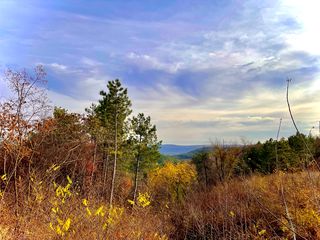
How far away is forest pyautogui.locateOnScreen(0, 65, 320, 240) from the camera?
6359 millimetres

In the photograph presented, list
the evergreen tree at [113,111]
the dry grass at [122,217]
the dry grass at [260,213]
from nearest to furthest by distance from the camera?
the dry grass at [122,217]
the dry grass at [260,213]
the evergreen tree at [113,111]

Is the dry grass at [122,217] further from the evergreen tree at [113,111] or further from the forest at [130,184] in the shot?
the evergreen tree at [113,111]

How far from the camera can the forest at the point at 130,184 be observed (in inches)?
250

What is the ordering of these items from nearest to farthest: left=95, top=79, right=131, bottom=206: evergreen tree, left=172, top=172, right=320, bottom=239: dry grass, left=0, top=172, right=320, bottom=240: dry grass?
left=0, top=172, right=320, bottom=240: dry grass, left=172, top=172, right=320, bottom=239: dry grass, left=95, top=79, right=131, bottom=206: evergreen tree

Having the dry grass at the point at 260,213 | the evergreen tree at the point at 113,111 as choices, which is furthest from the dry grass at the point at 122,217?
the evergreen tree at the point at 113,111

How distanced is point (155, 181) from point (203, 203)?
21.3m

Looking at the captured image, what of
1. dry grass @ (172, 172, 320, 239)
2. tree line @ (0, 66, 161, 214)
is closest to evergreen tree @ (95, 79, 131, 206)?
tree line @ (0, 66, 161, 214)

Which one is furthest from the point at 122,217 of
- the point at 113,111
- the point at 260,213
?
the point at 113,111

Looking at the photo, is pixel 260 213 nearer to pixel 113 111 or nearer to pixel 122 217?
pixel 122 217

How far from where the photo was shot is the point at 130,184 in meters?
36.4

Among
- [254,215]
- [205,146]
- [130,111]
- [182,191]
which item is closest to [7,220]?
[254,215]

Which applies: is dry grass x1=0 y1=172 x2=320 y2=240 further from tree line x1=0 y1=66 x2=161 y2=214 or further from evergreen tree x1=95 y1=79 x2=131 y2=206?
evergreen tree x1=95 y1=79 x2=131 y2=206

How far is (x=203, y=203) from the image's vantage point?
787 inches

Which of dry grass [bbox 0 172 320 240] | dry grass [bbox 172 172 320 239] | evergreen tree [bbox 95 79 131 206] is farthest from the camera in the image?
evergreen tree [bbox 95 79 131 206]
